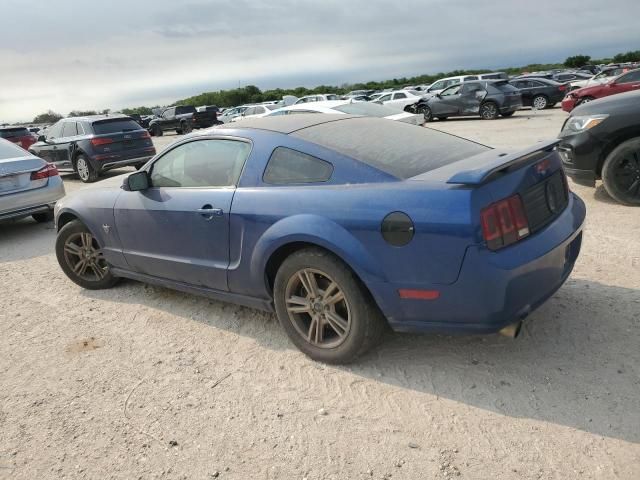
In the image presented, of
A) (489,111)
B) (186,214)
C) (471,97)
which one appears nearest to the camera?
(186,214)

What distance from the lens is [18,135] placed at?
19094 mm

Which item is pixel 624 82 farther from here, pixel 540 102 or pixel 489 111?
pixel 540 102

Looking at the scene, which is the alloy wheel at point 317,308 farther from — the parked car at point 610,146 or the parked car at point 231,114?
the parked car at point 231,114

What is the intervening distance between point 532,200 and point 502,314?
0.69 meters

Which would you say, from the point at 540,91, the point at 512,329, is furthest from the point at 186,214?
the point at 540,91

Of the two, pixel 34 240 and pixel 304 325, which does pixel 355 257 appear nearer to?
pixel 304 325

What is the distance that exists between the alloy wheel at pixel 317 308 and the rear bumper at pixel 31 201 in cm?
576

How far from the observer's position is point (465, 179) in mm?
2635

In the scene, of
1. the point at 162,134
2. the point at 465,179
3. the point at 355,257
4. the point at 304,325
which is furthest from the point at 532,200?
the point at 162,134

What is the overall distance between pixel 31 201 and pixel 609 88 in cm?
1771

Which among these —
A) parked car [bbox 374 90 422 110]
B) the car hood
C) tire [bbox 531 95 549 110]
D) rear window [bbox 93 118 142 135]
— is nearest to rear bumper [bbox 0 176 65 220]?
the car hood

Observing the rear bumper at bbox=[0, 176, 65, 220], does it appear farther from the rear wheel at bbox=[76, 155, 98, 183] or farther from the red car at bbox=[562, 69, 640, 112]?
the red car at bbox=[562, 69, 640, 112]

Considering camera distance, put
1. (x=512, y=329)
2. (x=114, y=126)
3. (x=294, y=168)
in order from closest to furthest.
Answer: (x=512, y=329) → (x=294, y=168) → (x=114, y=126)

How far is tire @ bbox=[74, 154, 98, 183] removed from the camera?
1225 centimetres
